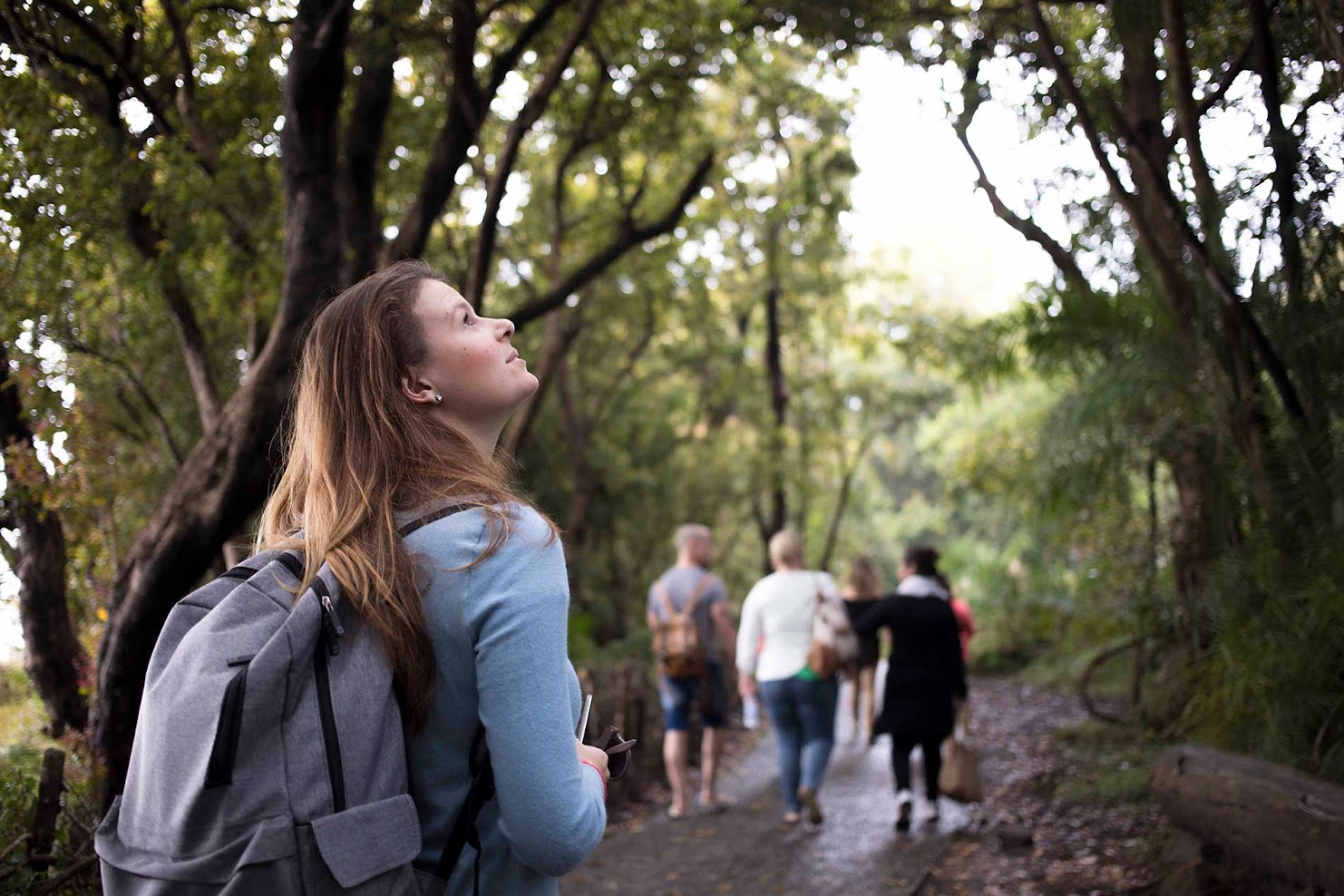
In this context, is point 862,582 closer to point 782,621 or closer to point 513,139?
point 782,621

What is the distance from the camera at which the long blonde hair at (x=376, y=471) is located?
172cm

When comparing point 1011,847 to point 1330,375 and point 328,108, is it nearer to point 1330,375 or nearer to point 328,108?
point 1330,375

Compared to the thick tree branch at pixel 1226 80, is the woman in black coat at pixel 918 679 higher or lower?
lower

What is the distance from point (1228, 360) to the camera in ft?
22.1

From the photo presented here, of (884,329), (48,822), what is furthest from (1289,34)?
(884,329)

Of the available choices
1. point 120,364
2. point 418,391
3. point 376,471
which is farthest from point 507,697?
point 120,364

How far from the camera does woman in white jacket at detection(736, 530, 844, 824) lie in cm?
856

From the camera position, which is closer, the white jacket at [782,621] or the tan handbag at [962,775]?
the tan handbag at [962,775]

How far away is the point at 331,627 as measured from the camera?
165cm

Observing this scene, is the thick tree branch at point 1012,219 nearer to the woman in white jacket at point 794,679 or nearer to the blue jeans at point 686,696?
the woman in white jacket at point 794,679

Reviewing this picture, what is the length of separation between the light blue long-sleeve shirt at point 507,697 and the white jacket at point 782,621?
684cm

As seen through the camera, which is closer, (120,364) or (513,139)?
(120,364)

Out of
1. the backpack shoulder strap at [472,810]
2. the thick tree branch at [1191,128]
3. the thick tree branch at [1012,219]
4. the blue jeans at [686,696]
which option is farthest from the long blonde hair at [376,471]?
the blue jeans at [686,696]

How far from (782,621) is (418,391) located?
686 cm
